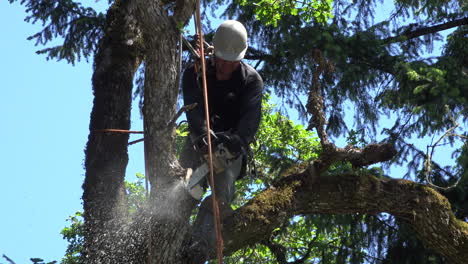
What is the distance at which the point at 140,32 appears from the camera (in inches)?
225

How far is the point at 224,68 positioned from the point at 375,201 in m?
1.52

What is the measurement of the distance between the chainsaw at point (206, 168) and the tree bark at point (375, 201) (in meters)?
0.39

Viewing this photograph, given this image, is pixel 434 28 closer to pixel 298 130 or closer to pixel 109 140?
pixel 298 130

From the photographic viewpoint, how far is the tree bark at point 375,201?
5043 mm

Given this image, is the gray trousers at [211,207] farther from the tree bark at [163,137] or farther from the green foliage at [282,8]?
the green foliage at [282,8]

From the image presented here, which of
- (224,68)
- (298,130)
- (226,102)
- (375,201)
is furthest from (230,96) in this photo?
(298,130)

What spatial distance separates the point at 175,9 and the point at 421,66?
3.63 meters

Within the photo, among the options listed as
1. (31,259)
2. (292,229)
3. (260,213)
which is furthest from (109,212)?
(292,229)

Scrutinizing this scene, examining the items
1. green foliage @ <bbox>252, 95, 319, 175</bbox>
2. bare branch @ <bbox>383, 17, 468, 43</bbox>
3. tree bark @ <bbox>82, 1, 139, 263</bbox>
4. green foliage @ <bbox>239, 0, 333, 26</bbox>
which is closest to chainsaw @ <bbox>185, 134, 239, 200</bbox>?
tree bark @ <bbox>82, 1, 139, 263</bbox>

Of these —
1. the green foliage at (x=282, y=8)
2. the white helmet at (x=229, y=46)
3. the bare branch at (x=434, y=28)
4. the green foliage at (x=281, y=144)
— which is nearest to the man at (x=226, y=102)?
the white helmet at (x=229, y=46)

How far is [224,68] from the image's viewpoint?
16.5 feet

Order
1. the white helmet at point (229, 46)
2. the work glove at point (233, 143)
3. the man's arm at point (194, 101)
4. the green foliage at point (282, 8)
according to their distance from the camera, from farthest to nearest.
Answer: the green foliage at point (282, 8)
the white helmet at point (229, 46)
the man's arm at point (194, 101)
the work glove at point (233, 143)

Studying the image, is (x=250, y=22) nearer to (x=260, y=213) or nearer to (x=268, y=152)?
(x=268, y=152)

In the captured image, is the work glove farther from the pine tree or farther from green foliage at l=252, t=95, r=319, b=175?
green foliage at l=252, t=95, r=319, b=175
